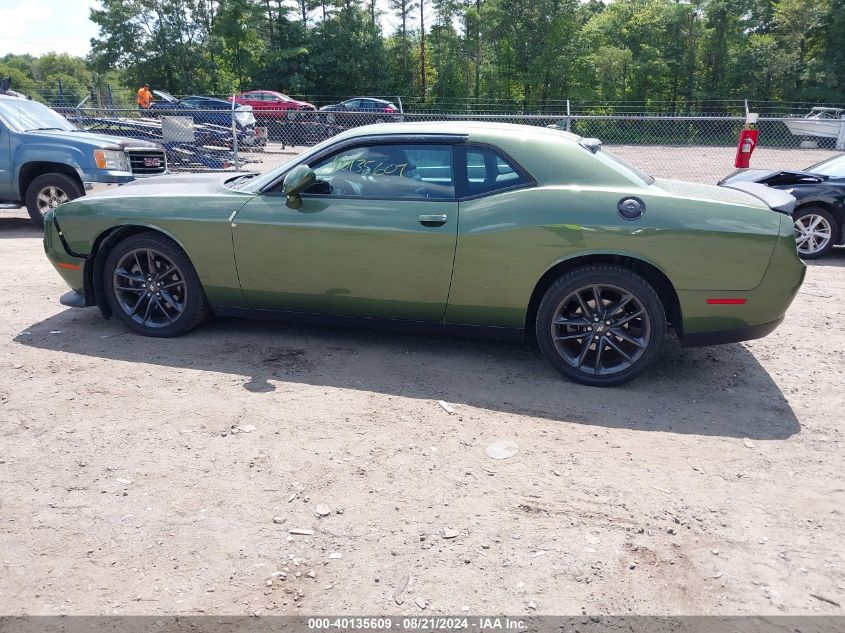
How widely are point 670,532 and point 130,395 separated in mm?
3162

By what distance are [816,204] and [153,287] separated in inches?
293

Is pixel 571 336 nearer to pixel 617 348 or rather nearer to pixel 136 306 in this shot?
pixel 617 348

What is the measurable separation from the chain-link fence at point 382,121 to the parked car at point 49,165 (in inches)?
148

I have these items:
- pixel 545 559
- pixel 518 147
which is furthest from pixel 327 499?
pixel 518 147

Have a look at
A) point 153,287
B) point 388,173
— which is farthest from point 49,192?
point 388,173

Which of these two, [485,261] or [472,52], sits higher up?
[472,52]

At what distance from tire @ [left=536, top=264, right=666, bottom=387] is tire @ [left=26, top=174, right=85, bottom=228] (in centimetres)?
769

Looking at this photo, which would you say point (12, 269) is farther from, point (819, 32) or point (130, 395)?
point (819, 32)

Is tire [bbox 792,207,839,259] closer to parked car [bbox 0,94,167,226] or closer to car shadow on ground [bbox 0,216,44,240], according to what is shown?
parked car [bbox 0,94,167,226]

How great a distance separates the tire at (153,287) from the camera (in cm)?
503

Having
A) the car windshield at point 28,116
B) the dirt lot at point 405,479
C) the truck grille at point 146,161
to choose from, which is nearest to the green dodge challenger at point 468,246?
the dirt lot at point 405,479

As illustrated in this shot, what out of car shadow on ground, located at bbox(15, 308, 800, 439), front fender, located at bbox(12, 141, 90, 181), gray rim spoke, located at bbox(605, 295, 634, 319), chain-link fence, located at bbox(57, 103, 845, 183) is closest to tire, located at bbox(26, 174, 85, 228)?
front fender, located at bbox(12, 141, 90, 181)

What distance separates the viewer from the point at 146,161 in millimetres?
10430

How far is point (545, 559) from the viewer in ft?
9.28
